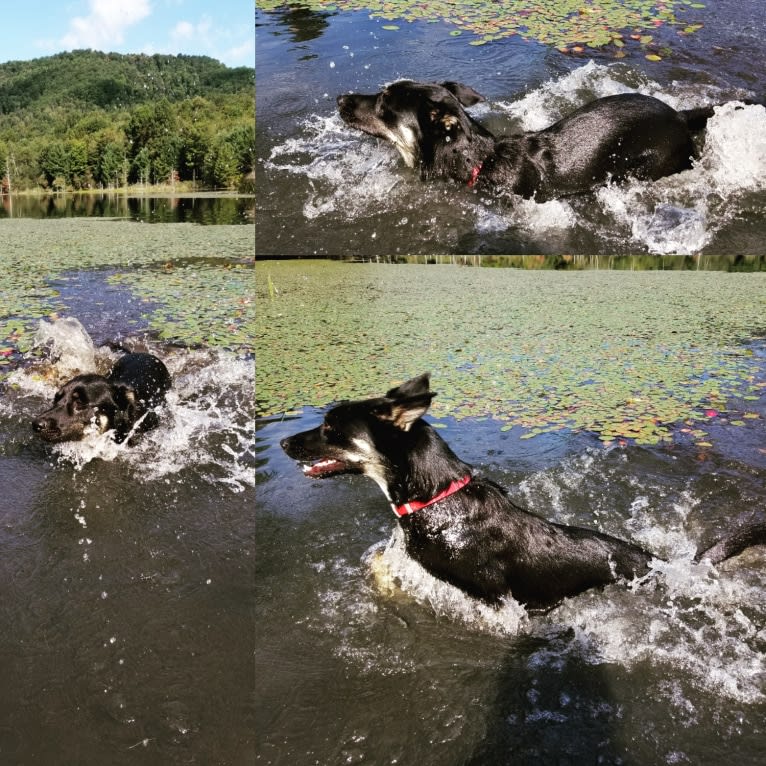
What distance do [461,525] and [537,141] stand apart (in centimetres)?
196

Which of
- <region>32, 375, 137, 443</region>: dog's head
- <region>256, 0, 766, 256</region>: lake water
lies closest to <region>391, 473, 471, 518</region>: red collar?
<region>256, 0, 766, 256</region>: lake water

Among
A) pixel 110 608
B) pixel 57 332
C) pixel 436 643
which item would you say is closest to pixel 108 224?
pixel 57 332

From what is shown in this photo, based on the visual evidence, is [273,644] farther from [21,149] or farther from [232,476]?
[21,149]

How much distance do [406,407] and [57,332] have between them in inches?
160

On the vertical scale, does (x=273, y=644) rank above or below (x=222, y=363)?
below

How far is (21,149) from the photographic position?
11.8m

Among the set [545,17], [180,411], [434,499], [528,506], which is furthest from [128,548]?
[545,17]

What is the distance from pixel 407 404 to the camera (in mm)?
2182

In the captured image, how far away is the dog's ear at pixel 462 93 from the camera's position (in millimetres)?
3248

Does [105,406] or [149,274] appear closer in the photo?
[105,406]

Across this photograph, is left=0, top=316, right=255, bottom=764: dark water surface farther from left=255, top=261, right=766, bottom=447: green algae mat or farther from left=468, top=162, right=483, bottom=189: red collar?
left=468, top=162, right=483, bottom=189: red collar

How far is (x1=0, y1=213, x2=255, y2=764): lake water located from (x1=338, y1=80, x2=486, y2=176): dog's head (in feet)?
6.78

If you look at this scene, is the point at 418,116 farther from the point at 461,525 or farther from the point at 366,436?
the point at 461,525

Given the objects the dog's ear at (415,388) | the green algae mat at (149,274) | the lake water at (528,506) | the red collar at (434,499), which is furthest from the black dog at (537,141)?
the green algae mat at (149,274)
